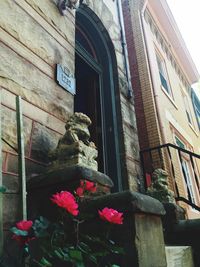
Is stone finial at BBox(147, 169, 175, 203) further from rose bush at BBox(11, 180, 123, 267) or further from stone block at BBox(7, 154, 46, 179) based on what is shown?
rose bush at BBox(11, 180, 123, 267)

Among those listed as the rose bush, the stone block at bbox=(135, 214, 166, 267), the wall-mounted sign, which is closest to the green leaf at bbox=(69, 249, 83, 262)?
the rose bush

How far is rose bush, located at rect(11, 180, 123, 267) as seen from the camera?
135 cm

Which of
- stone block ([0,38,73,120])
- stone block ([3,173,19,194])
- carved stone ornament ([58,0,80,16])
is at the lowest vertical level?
stone block ([3,173,19,194])

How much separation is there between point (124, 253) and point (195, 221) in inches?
52.4

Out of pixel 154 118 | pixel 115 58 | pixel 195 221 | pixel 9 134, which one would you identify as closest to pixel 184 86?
pixel 154 118

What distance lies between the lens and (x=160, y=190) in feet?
12.3

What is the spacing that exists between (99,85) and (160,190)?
2188 mm

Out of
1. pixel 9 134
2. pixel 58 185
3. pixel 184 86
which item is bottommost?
pixel 58 185

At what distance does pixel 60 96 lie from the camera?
2906 mm

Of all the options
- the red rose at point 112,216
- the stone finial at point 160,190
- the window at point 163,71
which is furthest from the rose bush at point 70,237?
the window at point 163,71

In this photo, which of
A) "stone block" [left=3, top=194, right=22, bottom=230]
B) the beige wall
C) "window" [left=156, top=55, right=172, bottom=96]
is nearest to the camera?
"stone block" [left=3, top=194, right=22, bottom=230]

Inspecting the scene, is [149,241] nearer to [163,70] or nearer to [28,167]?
[28,167]

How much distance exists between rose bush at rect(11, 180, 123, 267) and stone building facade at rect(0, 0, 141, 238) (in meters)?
0.51

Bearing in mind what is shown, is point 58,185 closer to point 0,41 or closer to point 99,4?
point 0,41
